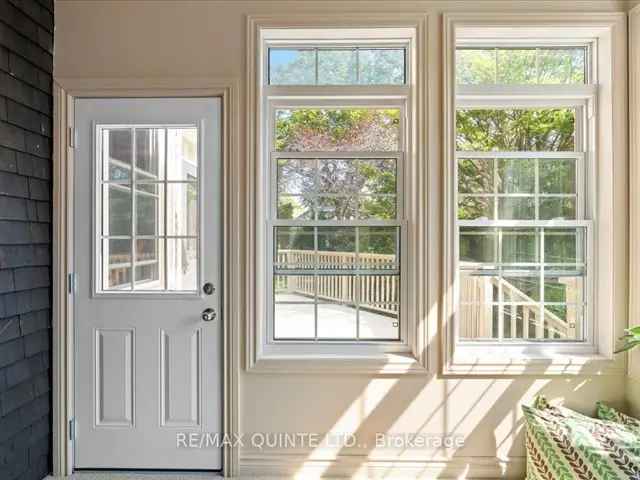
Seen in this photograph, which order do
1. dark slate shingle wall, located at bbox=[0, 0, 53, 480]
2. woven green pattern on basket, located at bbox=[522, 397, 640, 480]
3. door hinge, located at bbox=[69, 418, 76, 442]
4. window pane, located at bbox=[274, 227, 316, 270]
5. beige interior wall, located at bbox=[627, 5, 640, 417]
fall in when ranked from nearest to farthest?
1. woven green pattern on basket, located at bbox=[522, 397, 640, 480]
2. dark slate shingle wall, located at bbox=[0, 0, 53, 480]
3. beige interior wall, located at bbox=[627, 5, 640, 417]
4. door hinge, located at bbox=[69, 418, 76, 442]
5. window pane, located at bbox=[274, 227, 316, 270]

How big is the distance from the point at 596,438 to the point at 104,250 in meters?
2.54

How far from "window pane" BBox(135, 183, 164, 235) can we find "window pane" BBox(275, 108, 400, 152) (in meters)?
0.69

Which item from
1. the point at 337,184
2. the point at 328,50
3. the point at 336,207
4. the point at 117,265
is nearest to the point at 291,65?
the point at 328,50

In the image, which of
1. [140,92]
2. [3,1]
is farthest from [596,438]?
[3,1]

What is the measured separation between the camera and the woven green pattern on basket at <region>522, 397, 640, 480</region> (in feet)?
5.42

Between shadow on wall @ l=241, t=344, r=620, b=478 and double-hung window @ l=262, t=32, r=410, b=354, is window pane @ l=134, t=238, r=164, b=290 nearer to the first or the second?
double-hung window @ l=262, t=32, r=410, b=354

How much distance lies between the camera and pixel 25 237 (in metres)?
1.92

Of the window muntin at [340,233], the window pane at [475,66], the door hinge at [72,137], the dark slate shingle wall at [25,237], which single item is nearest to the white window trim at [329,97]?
the window muntin at [340,233]

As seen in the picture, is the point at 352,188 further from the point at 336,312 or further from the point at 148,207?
the point at 148,207

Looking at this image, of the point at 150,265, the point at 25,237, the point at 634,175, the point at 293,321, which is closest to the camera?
the point at 25,237

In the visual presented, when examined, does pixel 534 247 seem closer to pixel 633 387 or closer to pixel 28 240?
pixel 633 387

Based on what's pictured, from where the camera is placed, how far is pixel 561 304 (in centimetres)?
221

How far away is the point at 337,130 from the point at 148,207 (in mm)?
1099

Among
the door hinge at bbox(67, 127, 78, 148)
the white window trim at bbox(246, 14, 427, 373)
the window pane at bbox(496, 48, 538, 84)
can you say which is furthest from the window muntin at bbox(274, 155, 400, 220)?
the door hinge at bbox(67, 127, 78, 148)
